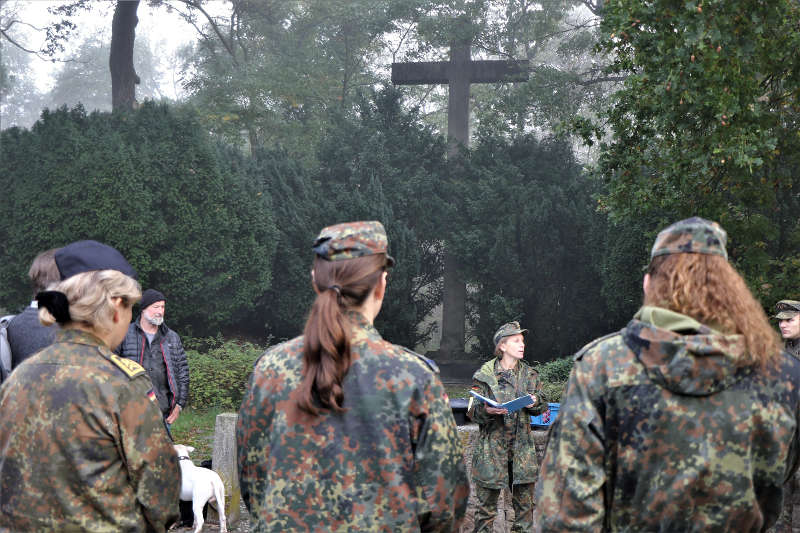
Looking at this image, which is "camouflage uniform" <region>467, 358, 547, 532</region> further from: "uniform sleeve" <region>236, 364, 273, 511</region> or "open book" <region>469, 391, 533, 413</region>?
"uniform sleeve" <region>236, 364, 273, 511</region>

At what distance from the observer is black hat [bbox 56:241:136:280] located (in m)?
2.84

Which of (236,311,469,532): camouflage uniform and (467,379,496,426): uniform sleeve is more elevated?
(236,311,469,532): camouflage uniform

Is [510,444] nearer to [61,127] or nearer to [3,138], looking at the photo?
[61,127]

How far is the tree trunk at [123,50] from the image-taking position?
71.6ft

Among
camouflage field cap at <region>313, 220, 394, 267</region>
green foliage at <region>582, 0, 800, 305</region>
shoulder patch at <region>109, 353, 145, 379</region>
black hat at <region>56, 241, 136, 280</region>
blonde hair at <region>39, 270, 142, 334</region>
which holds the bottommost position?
shoulder patch at <region>109, 353, 145, 379</region>

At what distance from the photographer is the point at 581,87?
2088 cm

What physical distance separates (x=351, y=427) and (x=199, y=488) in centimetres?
411

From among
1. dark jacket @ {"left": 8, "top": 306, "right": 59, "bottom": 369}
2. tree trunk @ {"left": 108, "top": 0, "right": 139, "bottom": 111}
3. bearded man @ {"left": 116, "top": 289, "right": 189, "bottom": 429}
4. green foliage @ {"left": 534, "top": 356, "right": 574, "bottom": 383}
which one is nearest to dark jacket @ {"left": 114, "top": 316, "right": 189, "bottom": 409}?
bearded man @ {"left": 116, "top": 289, "right": 189, "bottom": 429}

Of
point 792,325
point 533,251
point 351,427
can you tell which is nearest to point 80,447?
point 351,427

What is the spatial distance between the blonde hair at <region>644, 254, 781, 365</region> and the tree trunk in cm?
2084

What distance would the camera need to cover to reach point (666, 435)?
2.54 meters

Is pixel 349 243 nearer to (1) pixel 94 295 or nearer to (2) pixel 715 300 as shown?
(1) pixel 94 295

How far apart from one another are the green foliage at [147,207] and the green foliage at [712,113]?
9.39 metres

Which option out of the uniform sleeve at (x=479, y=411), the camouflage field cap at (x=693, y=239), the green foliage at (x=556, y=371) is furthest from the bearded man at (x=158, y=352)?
the green foliage at (x=556, y=371)
